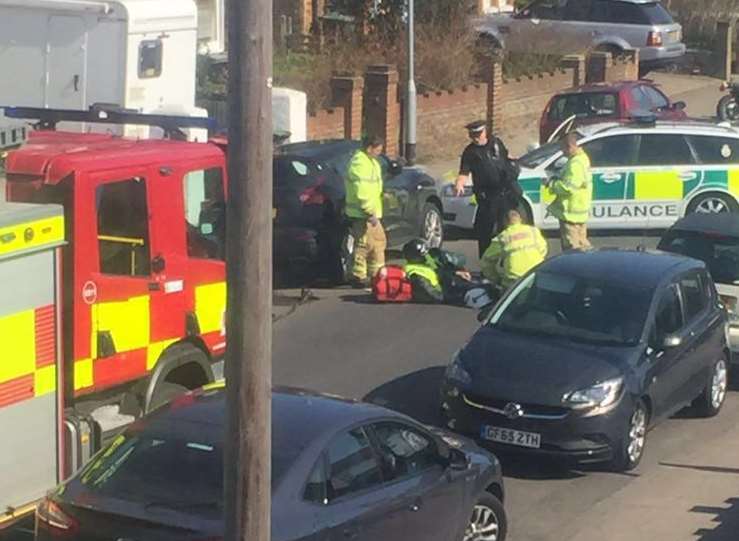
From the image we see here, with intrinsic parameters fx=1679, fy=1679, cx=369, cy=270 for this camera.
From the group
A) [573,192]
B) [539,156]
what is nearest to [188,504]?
[573,192]

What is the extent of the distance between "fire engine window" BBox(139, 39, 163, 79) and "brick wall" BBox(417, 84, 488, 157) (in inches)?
458

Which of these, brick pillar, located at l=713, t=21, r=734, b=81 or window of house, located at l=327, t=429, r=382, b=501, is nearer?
window of house, located at l=327, t=429, r=382, b=501

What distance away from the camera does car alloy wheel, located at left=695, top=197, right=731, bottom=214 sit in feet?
71.3

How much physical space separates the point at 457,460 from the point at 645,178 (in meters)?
12.5

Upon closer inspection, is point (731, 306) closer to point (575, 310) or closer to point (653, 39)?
point (575, 310)

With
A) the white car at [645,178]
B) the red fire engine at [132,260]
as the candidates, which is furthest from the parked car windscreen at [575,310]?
the white car at [645,178]

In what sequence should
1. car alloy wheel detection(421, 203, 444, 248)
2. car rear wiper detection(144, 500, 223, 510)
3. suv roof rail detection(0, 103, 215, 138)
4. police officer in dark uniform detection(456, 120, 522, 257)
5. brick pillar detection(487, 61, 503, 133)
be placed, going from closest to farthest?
car rear wiper detection(144, 500, 223, 510), suv roof rail detection(0, 103, 215, 138), police officer in dark uniform detection(456, 120, 522, 257), car alloy wheel detection(421, 203, 444, 248), brick pillar detection(487, 61, 503, 133)

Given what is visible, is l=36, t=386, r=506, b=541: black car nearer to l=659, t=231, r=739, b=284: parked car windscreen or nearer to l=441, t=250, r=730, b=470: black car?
l=441, t=250, r=730, b=470: black car

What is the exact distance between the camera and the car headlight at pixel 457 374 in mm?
12859

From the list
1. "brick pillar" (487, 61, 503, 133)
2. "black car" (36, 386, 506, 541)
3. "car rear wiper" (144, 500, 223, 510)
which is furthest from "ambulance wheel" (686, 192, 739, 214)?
"car rear wiper" (144, 500, 223, 510)

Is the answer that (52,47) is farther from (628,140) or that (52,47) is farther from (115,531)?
(115,531)

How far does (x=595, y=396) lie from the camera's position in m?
12.5

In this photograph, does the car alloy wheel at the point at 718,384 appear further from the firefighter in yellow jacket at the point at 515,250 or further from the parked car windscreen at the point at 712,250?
the firefighter in yellow jacket at the point at 515,250

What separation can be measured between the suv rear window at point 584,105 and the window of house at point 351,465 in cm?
1869
